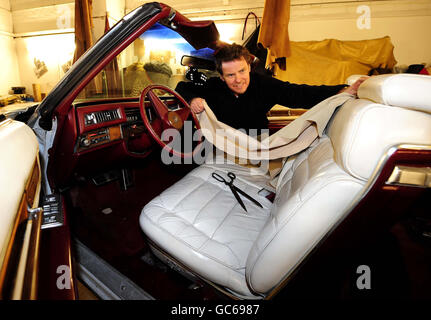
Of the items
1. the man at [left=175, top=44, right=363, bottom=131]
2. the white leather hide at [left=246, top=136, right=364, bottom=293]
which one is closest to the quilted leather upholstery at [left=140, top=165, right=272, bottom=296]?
the white leather hide at [left=246, top=136, right=364, bottom=293]

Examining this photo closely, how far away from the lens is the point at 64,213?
2.67ft

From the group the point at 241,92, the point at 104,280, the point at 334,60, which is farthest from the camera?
the point at 334,60

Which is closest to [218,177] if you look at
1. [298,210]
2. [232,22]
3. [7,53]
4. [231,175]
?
[231,175]


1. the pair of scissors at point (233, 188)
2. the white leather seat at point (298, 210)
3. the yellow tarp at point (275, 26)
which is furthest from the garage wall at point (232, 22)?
the white leather seat at point (298, 210)

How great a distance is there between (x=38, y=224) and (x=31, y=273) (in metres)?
0.22

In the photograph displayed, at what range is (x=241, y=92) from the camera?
1.78 m

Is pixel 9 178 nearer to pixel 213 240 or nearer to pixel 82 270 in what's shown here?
pixel 213 240

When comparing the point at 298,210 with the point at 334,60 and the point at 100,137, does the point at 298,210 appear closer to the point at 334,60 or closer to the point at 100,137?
the point at 100,137

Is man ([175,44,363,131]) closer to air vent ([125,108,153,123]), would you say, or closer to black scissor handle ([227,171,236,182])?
air vent ([125,108,153,123])

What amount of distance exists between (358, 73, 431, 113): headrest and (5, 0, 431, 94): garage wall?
169 inches

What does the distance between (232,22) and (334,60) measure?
2.38m

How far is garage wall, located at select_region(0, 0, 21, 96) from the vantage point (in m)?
5.81

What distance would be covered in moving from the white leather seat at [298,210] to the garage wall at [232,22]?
422cm

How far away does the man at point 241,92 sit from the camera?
1.62 meters
